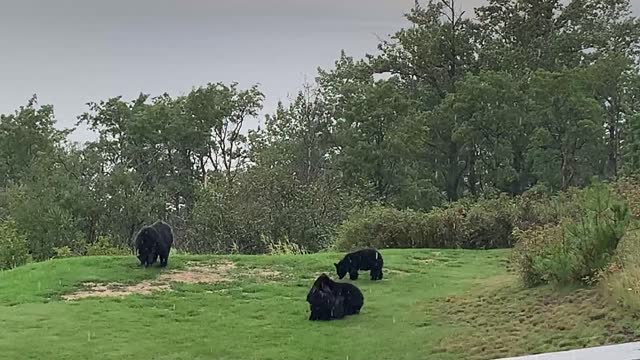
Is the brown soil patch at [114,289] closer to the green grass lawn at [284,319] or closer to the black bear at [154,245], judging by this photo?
the green grass lawn at [284,319]

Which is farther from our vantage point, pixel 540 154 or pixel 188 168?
pixel 188 168

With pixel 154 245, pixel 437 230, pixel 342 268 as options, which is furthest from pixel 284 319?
pixel 437 230

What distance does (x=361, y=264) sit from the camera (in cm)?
775

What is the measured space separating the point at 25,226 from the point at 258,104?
25.3ft

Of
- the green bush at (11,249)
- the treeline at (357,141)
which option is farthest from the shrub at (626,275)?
the green bush at (11,249)

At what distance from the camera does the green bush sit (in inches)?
454

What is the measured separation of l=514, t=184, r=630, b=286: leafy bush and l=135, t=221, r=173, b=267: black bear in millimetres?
3679

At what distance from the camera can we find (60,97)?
19.6 m

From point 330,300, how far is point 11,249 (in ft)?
24.0

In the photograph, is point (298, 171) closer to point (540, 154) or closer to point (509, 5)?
point (540, 154)

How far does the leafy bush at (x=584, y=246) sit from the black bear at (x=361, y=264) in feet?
5.60

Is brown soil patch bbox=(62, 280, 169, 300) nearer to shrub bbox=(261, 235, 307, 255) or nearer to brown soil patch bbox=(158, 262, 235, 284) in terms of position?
brown soil patch bbox=(158, 262, 235, 284)

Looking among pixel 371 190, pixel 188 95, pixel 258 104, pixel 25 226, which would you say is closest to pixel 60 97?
pixel 188 95

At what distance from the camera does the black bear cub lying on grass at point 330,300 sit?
19.8ft
